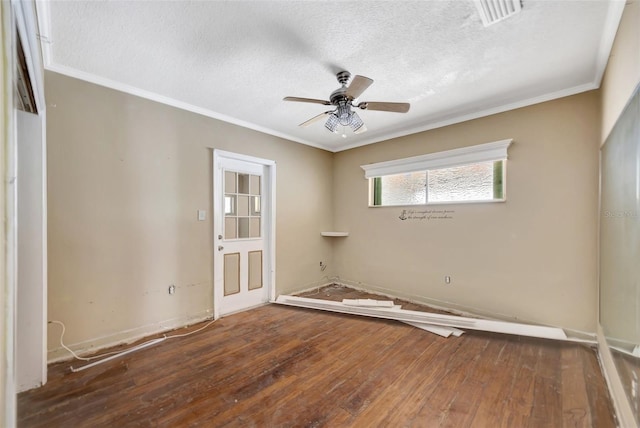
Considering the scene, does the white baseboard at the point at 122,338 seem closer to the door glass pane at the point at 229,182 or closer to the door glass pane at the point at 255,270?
the door glass pane at the point at 255,270

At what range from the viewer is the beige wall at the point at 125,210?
2.36 meters

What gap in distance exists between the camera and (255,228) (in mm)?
3965

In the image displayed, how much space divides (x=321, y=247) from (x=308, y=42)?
345 centimetres

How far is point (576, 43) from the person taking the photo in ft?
6.64

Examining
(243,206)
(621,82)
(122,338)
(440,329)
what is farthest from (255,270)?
(621,82)

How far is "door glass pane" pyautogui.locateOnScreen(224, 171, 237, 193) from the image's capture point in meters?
3.57

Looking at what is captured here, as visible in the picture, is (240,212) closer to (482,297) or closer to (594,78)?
(482,297)

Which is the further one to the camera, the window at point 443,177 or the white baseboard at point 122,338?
the window at point 443,177

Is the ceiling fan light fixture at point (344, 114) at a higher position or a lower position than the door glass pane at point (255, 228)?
higher

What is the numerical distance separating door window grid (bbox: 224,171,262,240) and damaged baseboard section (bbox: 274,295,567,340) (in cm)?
140

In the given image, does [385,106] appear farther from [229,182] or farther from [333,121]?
[229,182]

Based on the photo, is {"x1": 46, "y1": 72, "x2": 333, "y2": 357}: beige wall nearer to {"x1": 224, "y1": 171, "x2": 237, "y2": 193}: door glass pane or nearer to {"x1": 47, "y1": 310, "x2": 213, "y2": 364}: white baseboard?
{"x1": 47, "y1": 310, "x2": 213, "y2": 364}: white baseboard

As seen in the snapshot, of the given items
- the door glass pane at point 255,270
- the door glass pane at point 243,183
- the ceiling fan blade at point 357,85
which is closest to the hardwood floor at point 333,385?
the door glass pane at point 255,270

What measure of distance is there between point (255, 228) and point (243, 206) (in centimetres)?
39
